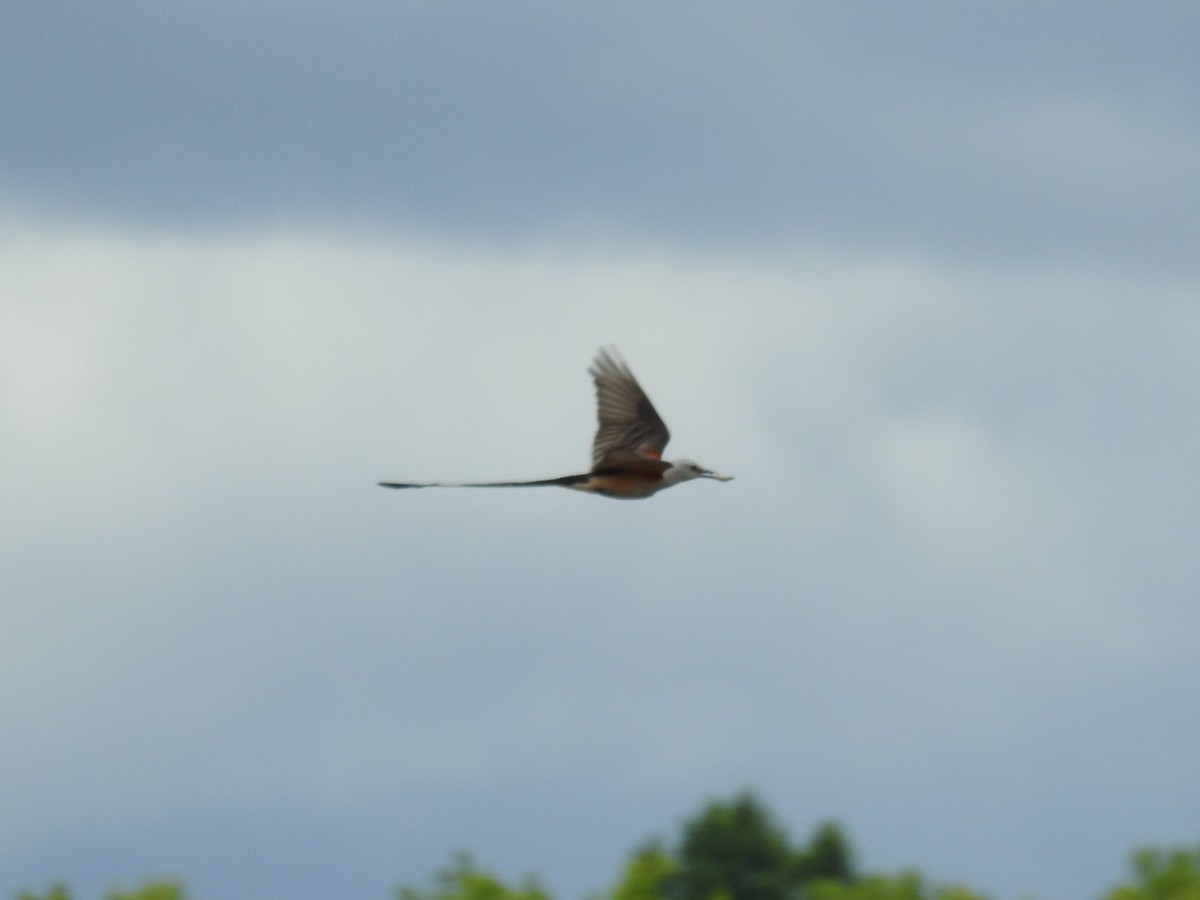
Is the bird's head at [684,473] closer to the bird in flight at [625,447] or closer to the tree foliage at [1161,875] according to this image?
the bird in flight at [625,447]

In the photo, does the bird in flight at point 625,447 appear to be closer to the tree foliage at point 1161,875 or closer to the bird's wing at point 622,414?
the bird's wing at point 622,414

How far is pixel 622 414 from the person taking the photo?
1232 inches

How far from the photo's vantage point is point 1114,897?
35.6 m

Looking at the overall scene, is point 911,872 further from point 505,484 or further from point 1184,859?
point 505,484

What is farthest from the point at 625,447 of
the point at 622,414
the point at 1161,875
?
the point at 1161,875

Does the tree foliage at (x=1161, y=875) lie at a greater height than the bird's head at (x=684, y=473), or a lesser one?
lesser

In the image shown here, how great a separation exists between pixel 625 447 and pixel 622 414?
0.55 m

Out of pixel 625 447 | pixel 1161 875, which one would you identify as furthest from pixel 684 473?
pixel 1161 875

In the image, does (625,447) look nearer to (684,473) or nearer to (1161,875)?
(684,473)

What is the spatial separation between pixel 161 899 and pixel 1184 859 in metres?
16.2

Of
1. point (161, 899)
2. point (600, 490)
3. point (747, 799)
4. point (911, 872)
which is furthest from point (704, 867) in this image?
point (600, 490)

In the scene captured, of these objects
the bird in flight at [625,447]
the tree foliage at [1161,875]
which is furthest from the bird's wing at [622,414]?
the tree foliage at [1161,875]

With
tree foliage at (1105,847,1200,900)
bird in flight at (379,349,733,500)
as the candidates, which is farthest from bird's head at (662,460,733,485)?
tree foliage at (1105,847,1200,900)

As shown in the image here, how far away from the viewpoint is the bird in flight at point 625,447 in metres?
29.6
